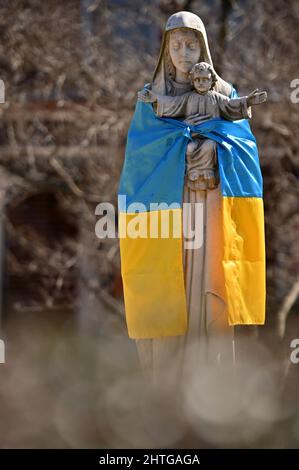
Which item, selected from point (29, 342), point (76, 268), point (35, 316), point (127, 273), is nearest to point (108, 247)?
point (76, 268)

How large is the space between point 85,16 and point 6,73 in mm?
1188

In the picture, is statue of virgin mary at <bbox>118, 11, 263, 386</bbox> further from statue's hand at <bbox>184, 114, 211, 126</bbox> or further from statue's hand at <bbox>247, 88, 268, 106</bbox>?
statue's hand at <bbox>247, 88, 268, 106</bbox>

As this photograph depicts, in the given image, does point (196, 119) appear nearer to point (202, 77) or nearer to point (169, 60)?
point (202, 77)

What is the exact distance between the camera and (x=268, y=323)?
1175cm

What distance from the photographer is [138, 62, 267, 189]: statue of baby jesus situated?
Answer: 19.2ft

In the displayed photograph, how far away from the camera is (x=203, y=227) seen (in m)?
5.85

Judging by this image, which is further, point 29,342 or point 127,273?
point 29,342

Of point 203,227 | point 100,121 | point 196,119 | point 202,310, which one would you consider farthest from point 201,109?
point 100,121

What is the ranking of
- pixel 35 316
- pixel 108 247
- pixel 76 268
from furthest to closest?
pixel 35 316 → pixel 76 268 → pixel 108 247

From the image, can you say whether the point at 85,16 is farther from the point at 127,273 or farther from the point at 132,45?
the point at 127,273

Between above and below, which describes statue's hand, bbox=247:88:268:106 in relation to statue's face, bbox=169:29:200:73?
below

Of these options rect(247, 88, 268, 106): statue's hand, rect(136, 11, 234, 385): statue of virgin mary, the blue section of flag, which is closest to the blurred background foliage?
rect(136, 11, 234, 385): statue of virgin mary

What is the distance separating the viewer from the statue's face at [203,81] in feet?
19.2

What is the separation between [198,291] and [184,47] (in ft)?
4.63
